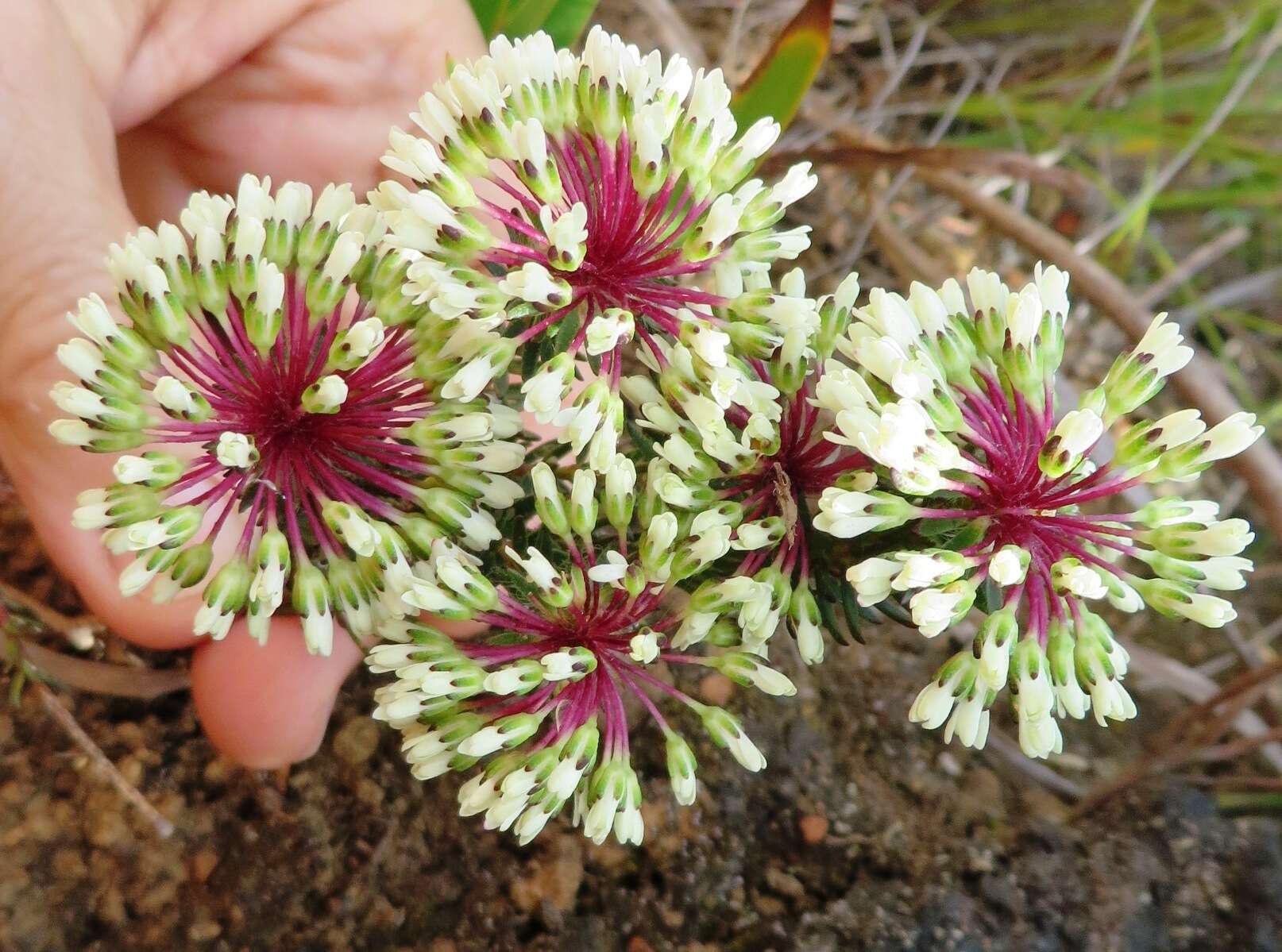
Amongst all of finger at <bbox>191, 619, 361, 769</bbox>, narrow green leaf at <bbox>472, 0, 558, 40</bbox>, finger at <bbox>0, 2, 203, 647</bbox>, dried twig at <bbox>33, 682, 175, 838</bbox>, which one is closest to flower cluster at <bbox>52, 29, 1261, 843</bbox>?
finger at <bbox>0, 2, 203, 647</bbox>

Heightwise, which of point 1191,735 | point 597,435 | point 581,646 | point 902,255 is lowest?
point 1191,735

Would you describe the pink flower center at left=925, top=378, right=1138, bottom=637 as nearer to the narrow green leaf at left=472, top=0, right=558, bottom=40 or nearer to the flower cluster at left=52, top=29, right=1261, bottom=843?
the flower cluster at left=52, top=29, right=1261, bottom=843

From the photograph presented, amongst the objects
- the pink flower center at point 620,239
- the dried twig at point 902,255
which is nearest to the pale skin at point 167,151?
the pink flower center at point 620,239

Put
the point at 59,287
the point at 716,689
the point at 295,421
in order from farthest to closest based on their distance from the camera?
the point at 716,689 < the point at 59,287 < the point at 295,421

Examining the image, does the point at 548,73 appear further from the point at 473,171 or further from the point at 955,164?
the point at 955,164

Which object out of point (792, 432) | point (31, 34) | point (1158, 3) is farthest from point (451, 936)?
point (1158, 3)

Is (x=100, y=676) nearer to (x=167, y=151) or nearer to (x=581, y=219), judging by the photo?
(x=167, y=151)

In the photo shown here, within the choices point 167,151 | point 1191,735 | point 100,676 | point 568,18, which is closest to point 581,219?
point 568,18

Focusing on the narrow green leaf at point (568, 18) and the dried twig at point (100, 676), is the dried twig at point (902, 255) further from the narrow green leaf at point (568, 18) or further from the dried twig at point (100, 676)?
the dried twig at point (100, 676)

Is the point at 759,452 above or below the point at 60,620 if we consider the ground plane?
above
